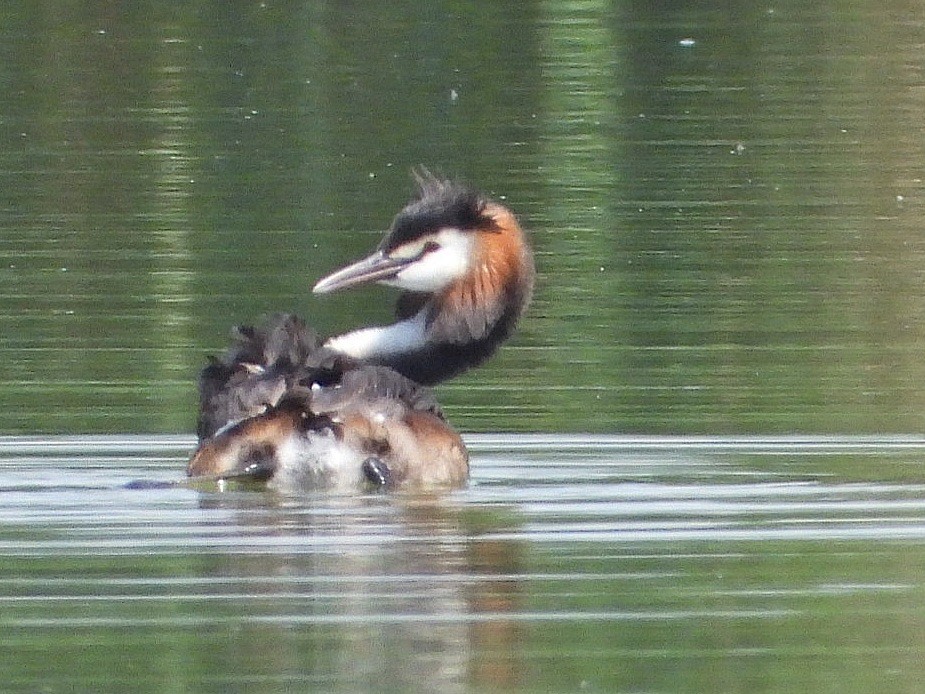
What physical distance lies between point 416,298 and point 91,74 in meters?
17.4

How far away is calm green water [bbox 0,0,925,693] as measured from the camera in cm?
784

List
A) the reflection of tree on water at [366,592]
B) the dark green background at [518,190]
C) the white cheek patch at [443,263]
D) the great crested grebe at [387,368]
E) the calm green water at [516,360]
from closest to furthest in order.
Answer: the reflection of tree on water at [366,592], the calm green water at [516,360], the great crested grebe at [387,368], the white cheek patch at [443,263], the dark green background at [518,190]

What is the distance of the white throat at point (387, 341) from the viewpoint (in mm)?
11281

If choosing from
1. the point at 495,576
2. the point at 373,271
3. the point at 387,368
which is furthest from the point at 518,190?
the point at 495,576

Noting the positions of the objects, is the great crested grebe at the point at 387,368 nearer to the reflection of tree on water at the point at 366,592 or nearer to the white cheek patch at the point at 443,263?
the white cheek patch at the point at 443,263

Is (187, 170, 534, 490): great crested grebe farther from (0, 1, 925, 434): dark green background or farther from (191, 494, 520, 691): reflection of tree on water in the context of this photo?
(0, 1, 925, 434): dark green background

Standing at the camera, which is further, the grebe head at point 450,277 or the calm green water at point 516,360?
the grebe head at point 450,277

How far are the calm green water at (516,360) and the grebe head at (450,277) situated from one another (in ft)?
1.36

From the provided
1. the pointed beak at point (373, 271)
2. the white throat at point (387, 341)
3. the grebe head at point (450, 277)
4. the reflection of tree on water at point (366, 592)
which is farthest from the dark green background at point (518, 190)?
the reflection of tree on water at point (366, 592)

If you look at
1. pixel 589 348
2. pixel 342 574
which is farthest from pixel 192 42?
pixel 342 574

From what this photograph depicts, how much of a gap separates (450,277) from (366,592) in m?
3.09

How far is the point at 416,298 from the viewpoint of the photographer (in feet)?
37.5

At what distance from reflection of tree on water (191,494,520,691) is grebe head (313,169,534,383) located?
1.38 meters

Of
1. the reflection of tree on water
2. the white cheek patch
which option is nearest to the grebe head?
the white cheek patch
